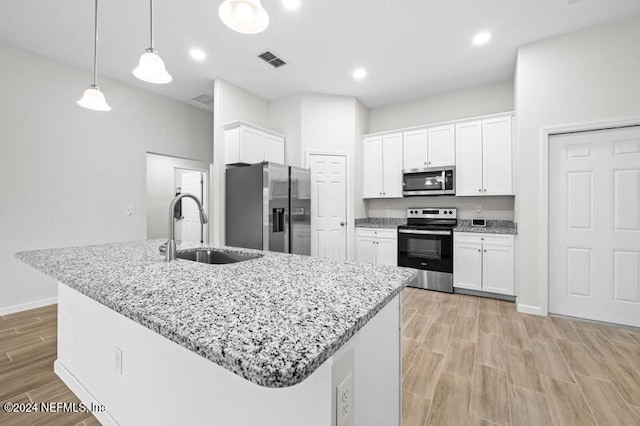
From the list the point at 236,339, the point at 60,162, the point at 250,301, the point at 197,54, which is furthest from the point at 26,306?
the point at 236,339

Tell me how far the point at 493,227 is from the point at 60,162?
5.62 meters

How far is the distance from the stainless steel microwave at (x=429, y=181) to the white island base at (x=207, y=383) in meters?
3.16

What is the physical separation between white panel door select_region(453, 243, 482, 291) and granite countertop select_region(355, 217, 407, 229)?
1085mm

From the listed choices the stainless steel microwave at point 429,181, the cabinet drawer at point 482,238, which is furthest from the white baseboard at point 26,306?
the cabinet drawer at point 482,238

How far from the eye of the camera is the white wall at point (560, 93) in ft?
8.54

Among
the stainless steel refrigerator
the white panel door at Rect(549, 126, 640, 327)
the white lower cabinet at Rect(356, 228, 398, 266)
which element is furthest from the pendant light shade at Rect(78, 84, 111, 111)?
the white panel door at Rect(549, 126, 640, 327)

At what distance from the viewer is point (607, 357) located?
2068 millimetres

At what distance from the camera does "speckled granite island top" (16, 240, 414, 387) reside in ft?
1.64

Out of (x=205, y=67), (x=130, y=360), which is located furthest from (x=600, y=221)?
(x=205, y=67)

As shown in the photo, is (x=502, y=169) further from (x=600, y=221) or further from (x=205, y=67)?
(x=205, y=67)

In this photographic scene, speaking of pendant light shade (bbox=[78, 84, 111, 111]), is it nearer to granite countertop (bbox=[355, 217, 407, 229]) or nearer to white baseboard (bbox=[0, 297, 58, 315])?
white baseboard (bbox=[0, 297, 58, 315])

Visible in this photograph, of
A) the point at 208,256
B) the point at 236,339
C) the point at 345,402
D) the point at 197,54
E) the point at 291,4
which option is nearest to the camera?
the point at 236,339

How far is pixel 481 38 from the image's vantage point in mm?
2912

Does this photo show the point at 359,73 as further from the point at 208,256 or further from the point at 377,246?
the point at 208,256
